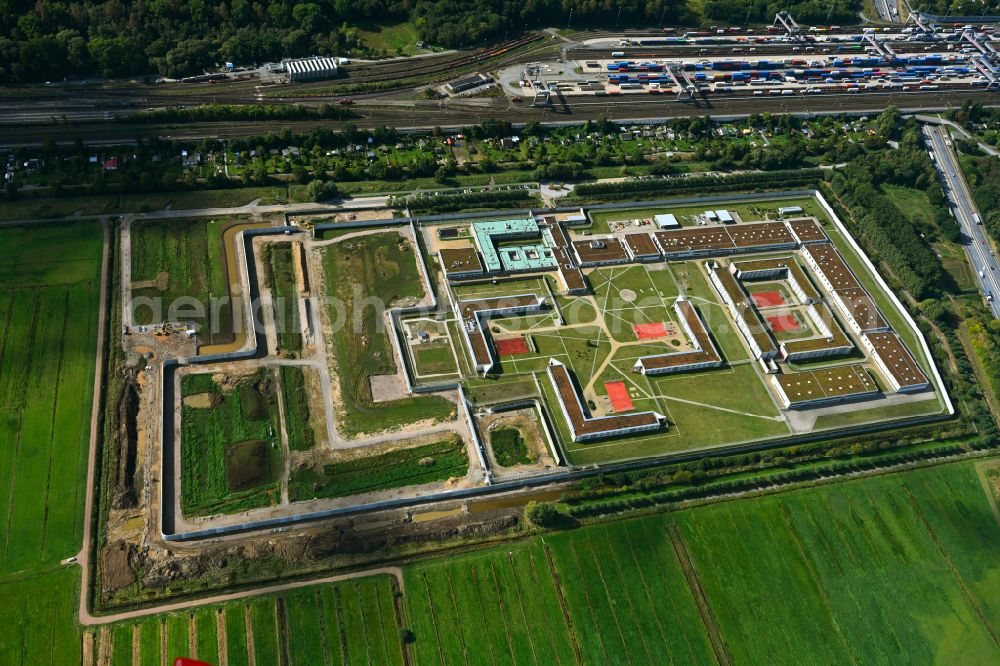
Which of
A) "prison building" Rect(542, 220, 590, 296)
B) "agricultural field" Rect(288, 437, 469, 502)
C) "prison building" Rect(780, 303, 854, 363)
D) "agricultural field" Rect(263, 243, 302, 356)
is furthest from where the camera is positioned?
"prison building" Rect(542, 220, 590, 296)

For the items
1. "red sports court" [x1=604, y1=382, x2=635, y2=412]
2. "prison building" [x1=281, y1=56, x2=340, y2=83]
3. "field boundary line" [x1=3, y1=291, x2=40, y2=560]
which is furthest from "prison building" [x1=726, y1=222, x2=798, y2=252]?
"field boundary line" [x1=3, y1=291, x2=40, y2=560]

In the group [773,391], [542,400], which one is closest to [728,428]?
[773,391]

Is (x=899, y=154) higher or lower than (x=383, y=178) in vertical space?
lower

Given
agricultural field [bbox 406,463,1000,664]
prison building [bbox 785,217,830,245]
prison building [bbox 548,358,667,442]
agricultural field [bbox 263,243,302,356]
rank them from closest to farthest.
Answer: agricultural field [bbox 406,463,1000,664]
prison building [bbox 548,358,667,442]
agricultural field [bbox 263,243,302,356]
prison building [bbox 785,217,830,245]

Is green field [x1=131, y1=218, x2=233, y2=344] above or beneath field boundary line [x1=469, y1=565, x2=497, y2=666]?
above

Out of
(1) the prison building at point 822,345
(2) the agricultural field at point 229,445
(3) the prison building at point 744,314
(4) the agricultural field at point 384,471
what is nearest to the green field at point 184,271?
(2) the agricultural field at point 229,445

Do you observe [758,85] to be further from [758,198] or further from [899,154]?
[758,198]

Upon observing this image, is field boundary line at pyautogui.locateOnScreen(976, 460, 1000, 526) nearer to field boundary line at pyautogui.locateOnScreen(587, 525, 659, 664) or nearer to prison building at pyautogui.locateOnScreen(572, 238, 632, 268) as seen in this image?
field boundary line at pyautogui.locateOnScreen(587, 525, 659, 664)

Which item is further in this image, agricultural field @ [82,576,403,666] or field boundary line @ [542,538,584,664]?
field boundary line @ [542,538,584,664]
